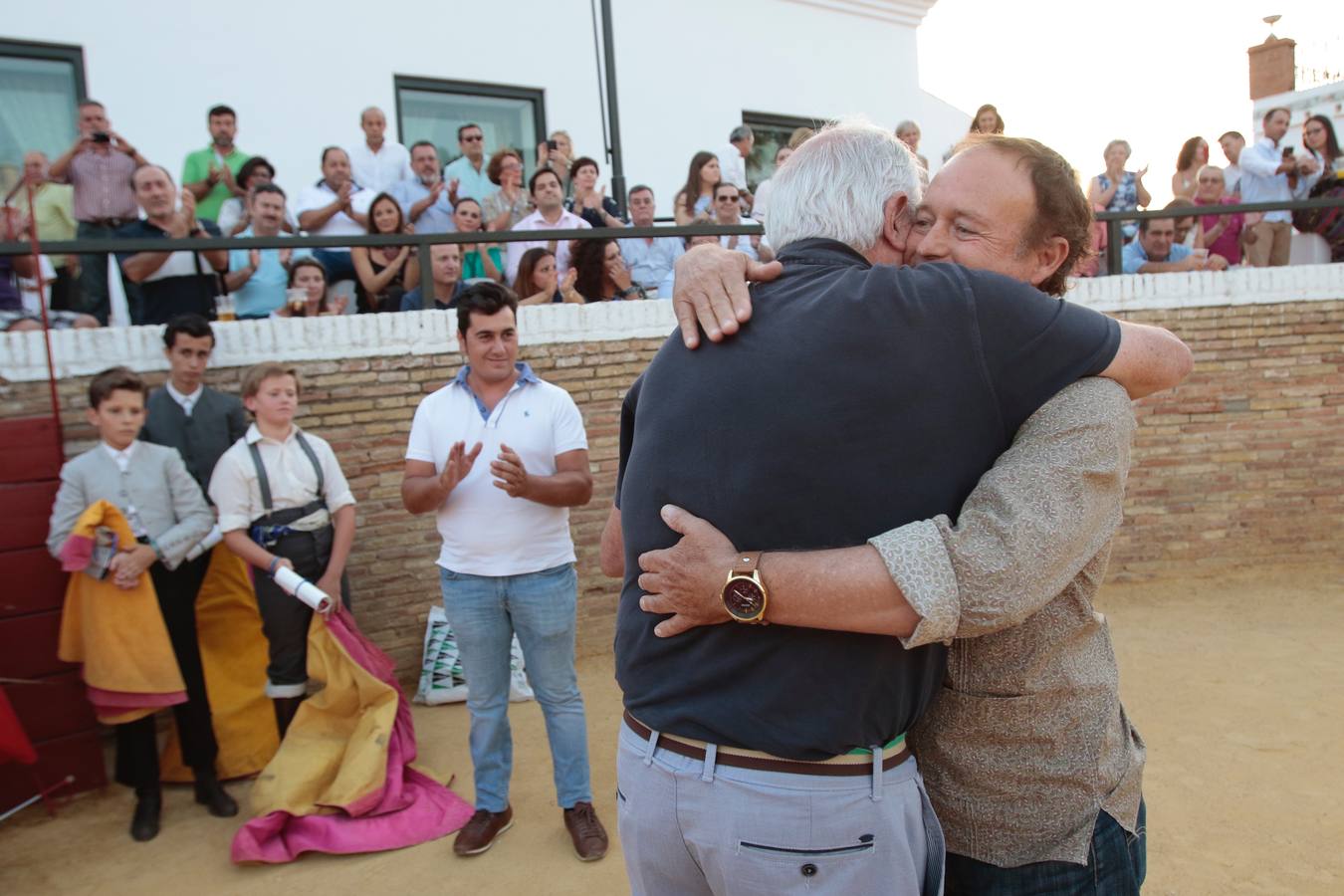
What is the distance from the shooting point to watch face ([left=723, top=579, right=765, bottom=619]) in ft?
5.12

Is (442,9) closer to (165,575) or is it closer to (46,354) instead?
(46,354)

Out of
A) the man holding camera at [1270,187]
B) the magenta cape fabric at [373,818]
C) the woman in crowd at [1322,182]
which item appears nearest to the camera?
the magenta cape fabric at [373,818]

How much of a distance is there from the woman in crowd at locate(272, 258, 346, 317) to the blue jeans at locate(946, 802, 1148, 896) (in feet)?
18.0

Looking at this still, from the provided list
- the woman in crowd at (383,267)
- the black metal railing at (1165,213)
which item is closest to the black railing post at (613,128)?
the woman in crowd at (383,267)

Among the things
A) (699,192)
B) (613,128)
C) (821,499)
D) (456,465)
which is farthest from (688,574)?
(613,128)

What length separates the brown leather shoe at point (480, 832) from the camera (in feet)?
13.7

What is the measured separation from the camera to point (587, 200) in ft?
27.5

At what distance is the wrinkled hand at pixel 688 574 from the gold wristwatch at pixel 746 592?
0.01 metres

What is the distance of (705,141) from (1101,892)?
33.1 ft

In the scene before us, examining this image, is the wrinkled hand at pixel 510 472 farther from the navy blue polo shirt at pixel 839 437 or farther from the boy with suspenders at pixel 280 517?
the navy blue polo shirt at pixel 839 437

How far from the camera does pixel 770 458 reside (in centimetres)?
159

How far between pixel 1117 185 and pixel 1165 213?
1641 mm

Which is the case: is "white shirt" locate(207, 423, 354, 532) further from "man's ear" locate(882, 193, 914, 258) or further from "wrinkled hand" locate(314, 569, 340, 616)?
"man's ear" locate(882, 193, 914, 258)

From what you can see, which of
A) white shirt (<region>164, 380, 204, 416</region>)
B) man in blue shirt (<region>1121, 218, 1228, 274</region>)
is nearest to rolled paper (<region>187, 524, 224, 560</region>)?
white shirt (<region>164, 380, 204, 416</region>)
